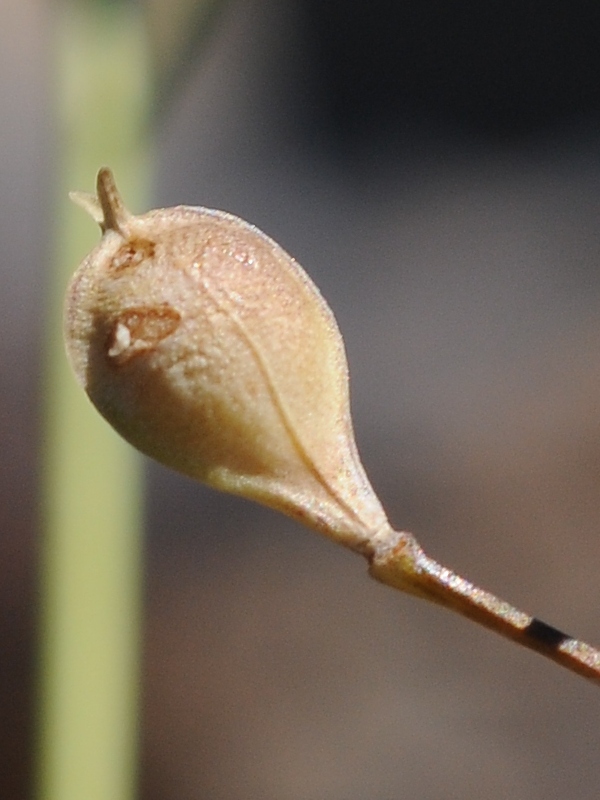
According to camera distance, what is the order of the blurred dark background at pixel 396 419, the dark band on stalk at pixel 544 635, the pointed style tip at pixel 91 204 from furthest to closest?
the blurred dark background at pixel 396 419, the pointed style tip at pixel 91 204, the dark band on stalk at pixel 544 635

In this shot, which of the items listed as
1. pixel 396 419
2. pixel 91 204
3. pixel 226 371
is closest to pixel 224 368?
pixel 226 371

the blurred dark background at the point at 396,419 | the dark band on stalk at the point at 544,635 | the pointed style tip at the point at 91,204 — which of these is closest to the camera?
the dark band on stalk at the point at 544,635

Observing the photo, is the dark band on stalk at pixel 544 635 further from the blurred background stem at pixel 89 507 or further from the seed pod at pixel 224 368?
the blurred background stem at pixel 89 507

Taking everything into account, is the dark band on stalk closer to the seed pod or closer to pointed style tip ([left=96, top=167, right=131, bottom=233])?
the seed pod

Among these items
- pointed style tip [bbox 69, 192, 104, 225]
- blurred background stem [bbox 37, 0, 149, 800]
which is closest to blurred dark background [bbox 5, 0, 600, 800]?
blurred background stem [bbox 37, 0, 149, 800]

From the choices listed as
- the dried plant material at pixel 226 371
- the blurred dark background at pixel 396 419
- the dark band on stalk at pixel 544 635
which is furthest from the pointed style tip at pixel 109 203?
the blurred dark background at pixel 396 419
